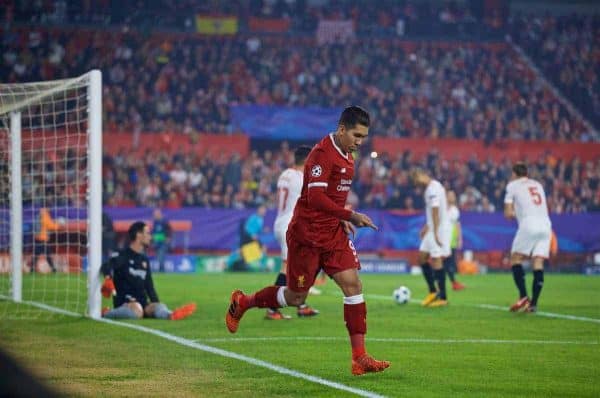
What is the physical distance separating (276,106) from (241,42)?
6130 millimetres

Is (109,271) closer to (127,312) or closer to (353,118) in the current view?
(127,312)

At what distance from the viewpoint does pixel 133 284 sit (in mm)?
13547

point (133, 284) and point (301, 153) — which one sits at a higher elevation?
point (301, 153)

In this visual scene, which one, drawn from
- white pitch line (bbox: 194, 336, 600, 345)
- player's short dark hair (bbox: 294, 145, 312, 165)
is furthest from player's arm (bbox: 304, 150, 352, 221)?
player's short dark hair (bbox: 294, 145, 312, 165)

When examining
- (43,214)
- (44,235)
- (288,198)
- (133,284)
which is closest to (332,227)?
(133,284)

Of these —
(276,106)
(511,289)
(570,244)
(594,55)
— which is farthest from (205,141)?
(594,55)

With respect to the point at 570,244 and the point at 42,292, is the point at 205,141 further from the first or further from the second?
the point at 42,292

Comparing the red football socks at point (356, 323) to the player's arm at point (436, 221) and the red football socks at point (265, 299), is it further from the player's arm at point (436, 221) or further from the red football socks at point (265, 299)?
the player's arm at point (436, 221)

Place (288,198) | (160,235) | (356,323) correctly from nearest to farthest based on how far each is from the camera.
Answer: (356,323) < (288,198) < (160,235)

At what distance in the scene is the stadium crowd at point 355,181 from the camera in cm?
3291

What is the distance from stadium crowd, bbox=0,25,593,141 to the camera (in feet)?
127

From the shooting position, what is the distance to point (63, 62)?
39.3 metres

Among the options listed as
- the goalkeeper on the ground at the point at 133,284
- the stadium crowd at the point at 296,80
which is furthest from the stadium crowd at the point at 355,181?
the goalkeeper on the ground at the point at 133,284

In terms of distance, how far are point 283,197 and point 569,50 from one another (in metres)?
34.1
